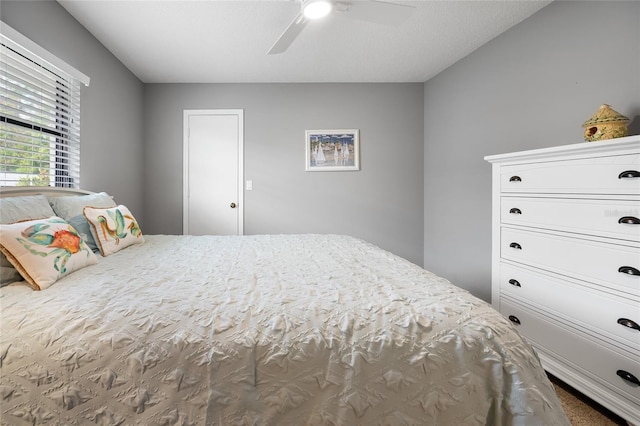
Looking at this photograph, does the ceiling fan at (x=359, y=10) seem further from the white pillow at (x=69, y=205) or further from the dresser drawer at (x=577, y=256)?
the white pillow at (x=69, y=205)

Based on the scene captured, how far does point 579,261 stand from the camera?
1.49 meters

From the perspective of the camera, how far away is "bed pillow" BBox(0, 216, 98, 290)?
1089 millimetres

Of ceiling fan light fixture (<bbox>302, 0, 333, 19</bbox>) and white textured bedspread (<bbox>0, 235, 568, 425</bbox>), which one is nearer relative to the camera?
white textured bedspread (<bbox>0, 235, 568, 425</bbox>)

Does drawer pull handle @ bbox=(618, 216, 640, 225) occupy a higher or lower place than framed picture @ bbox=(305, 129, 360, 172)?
lower

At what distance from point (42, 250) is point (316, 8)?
6.15 ft

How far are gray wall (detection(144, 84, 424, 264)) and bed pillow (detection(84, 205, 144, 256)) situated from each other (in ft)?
5.14

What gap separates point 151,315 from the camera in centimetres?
87

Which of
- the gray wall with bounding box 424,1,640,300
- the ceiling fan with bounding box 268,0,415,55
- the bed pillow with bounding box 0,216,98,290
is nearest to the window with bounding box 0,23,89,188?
the bed pillow with bounding box 0,216,98,290

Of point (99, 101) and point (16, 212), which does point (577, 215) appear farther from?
point (99, 101)

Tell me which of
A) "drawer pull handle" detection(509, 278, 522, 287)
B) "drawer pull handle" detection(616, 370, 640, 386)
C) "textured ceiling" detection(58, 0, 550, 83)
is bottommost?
"drawer pull handle" detection(616, 370, 640, 386)

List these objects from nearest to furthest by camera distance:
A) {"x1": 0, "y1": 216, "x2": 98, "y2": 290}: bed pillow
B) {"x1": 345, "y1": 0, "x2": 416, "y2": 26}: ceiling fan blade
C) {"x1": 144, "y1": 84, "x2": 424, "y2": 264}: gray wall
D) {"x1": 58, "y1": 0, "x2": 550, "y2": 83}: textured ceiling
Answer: {"x1": 0, "y1": 216, "x2": 98, "y2": 290}: bed pillow → {"x1": 345, "y1": 0, "x2": 416, "y2": 26}: ceiling fan blade → {"x1": 58, "y1": 0, "x2": 550, "y2": 83}: textured ceiling → {"x1": 144, "y1": 84, "x2": 424, "y2": 264}: gray wall

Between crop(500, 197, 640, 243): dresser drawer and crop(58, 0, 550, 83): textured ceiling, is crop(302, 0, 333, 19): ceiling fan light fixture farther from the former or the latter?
crop(500, 197, 640, 243): dresser drawer

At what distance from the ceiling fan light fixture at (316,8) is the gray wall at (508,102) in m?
1.71

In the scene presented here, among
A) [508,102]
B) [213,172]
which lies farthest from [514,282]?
[213,172]
